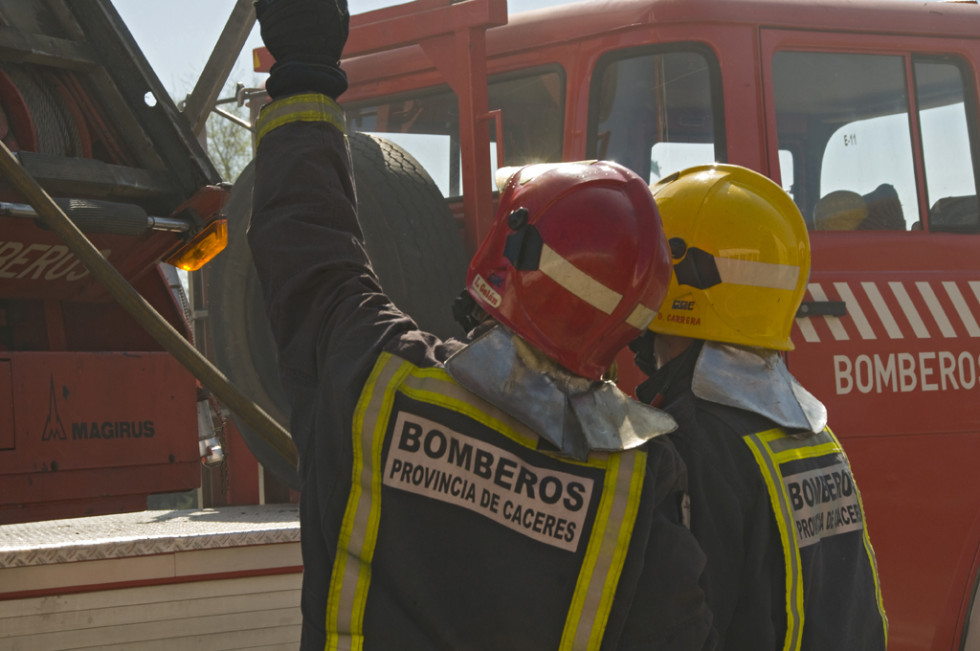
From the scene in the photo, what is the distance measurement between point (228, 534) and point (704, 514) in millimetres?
1178

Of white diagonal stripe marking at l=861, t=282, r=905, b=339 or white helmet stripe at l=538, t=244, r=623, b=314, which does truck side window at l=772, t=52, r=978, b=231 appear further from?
white helmet stripe at l=538, t=244, r=623, b=314

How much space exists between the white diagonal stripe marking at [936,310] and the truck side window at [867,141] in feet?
0.74

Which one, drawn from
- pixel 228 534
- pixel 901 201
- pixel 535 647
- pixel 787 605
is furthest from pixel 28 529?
pixel 901 201

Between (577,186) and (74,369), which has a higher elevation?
(577,186)

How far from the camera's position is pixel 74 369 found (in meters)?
3.01

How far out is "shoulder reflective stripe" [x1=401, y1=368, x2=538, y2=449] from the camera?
5.20ft

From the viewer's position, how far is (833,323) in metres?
3.33

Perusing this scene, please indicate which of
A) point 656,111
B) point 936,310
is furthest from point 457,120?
point 936,310

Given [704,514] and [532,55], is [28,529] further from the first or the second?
[532,55]

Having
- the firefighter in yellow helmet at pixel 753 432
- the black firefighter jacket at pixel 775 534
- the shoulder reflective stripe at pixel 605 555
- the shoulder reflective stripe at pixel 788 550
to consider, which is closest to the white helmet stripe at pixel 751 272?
the firefighter in yellow helmet at pixel 753 432

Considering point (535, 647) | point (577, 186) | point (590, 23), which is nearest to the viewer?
point (535, 647)

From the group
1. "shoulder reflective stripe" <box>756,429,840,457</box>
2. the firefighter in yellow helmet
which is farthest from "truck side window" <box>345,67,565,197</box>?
"shoulder reflective stripe" <box>756,429,840,457</box>

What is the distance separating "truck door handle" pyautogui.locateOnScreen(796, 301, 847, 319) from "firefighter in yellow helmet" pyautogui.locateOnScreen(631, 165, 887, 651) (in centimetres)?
90

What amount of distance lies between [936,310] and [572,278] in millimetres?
2206
